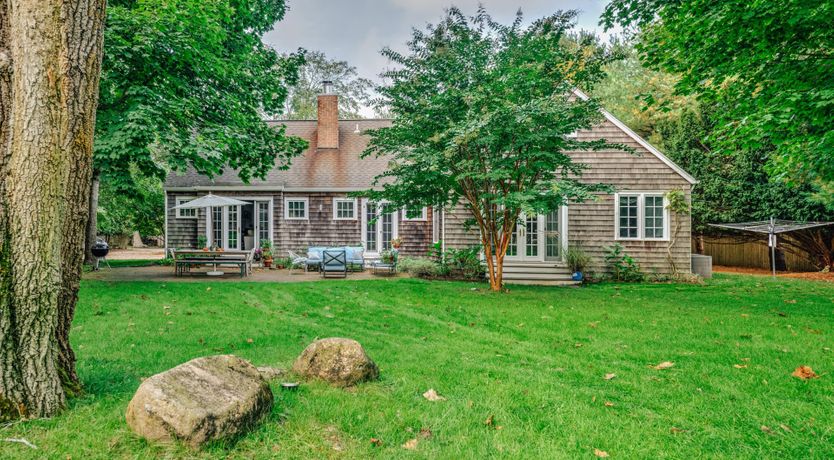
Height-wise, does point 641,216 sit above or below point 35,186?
above

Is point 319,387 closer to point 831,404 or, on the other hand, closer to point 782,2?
point 831,404

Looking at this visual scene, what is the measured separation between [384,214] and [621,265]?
7144mm

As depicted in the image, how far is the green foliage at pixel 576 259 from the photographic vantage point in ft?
40.0

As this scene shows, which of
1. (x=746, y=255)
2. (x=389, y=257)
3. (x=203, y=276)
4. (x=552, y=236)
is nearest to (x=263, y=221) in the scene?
(x=203, y=276)

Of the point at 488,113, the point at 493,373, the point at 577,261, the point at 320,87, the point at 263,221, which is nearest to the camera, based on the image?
the point at 493,373

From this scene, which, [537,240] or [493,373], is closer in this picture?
[493,373]

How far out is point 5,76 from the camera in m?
2.72

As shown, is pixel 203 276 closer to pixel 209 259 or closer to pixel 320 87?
pixel 209 259

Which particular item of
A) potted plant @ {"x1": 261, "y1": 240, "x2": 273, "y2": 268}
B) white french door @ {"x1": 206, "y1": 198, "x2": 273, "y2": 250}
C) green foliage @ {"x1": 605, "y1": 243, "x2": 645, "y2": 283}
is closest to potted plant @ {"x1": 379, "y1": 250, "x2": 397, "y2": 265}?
potted plant @ {"x1": 261, "y1": 240, "x2": 273, "y2": 268}

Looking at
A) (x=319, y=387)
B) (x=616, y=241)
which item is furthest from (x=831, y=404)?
(x=616, y=241)

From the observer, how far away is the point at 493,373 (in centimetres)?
406

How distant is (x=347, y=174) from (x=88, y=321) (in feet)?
34.8

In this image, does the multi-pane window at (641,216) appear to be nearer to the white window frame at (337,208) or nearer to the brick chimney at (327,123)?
the white window frame at (337,208)

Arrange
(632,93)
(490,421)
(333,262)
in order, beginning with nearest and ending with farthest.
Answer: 1. (490,421)
2. (333,262)
3. (632,93)
